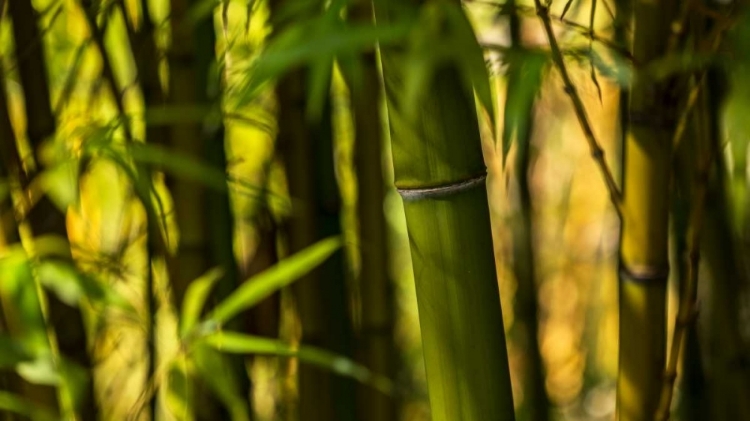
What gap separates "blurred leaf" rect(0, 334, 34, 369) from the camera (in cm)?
58

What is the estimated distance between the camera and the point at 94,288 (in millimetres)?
620

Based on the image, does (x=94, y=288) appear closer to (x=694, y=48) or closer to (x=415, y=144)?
(x=415, y=144)

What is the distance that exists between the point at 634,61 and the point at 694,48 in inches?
1.8

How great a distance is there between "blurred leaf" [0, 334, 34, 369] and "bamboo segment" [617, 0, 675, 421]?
41 cm

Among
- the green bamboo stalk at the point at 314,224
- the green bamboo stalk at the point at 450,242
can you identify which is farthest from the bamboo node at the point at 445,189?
the green bamboo stalk at the point at 314,224

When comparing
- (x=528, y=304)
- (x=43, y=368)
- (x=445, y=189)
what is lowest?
(x=528, y=304)

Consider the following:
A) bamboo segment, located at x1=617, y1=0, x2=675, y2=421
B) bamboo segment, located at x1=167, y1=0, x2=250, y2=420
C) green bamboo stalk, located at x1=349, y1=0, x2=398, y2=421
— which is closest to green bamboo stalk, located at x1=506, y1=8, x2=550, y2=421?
green bamboo stalk, located at x1=349, y1=0, x2=398, y2=421

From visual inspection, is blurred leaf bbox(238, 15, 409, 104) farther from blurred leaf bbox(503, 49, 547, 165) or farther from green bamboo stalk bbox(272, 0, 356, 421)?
green bamboo stalk bbox(272, 0, 356, 421)

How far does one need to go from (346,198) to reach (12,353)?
62 cm

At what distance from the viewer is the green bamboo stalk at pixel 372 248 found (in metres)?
0.85

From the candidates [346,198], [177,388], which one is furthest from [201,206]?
[346,198]

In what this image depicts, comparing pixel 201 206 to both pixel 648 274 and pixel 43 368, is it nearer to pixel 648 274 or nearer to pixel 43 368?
pixel 43 368

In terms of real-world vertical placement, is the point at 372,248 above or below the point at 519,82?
below

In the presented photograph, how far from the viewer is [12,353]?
1.92 ft
